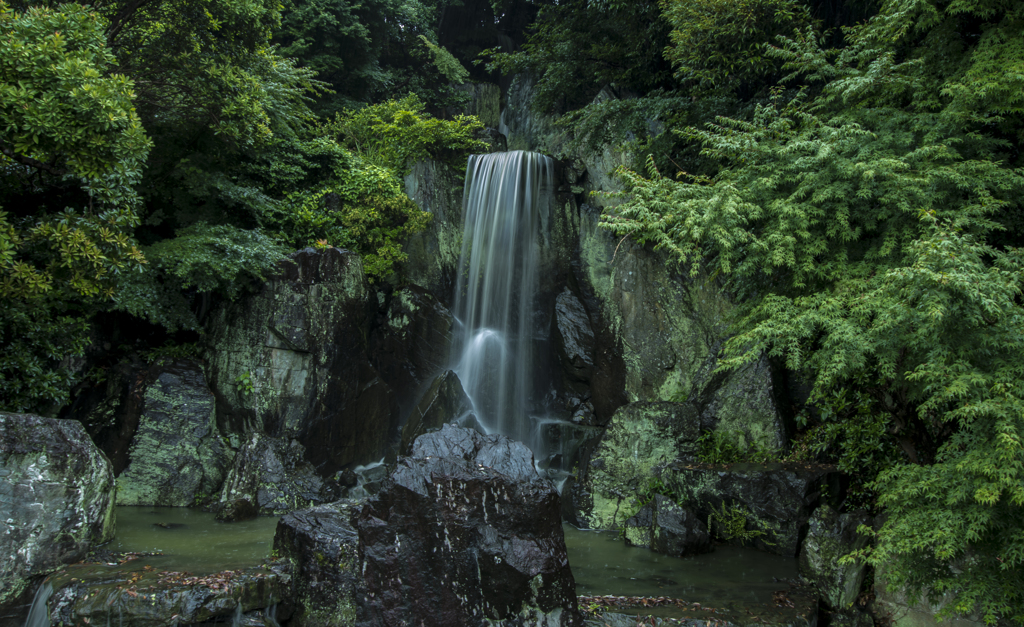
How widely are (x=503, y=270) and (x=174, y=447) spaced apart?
755cm

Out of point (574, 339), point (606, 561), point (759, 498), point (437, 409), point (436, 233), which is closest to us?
point (606, 561)

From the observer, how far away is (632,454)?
9.09 metres

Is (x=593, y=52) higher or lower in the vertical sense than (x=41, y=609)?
higher

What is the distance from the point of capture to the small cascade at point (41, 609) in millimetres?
5293

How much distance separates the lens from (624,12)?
11836 millimetres

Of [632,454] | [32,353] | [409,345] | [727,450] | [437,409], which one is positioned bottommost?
[632,454]

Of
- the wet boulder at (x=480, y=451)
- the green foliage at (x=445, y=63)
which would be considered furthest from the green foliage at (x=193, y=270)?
the green foliage at (x=445, y=63)

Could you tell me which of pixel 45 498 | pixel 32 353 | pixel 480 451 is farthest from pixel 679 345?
pixel 32 353

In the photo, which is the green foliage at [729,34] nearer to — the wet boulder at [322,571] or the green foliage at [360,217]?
the green foliage at [360,217]

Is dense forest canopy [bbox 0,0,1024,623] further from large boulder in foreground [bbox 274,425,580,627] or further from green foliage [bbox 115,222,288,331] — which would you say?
large boulder in foreground [bbox 274,425,580,627]

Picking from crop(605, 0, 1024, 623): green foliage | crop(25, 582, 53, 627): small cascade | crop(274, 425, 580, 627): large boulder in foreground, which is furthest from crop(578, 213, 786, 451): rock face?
crop(25, 582, 53, 627): small cascade

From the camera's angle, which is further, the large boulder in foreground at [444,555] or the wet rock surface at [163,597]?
the wet rock surface at [163,597]

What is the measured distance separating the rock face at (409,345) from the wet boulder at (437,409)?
49.8 inches

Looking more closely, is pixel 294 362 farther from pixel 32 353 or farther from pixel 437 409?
pixel 32 353
